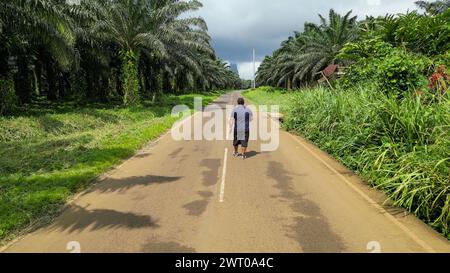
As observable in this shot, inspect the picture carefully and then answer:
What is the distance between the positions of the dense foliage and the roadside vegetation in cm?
1064

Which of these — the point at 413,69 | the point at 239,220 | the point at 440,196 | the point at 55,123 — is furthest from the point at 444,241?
the point at 55,123

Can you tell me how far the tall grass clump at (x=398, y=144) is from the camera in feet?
22.5

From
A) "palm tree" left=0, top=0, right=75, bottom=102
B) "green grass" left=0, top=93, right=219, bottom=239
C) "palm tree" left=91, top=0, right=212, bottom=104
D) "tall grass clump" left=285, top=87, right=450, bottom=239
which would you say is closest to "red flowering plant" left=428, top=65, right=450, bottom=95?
"tall grass clump" left=285, top=87, right=450, bottom=239

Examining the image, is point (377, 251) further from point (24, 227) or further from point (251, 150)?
point (251, 150)

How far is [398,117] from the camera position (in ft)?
30.2

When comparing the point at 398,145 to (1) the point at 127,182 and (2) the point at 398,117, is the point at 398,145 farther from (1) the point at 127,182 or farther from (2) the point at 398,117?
(1) the point at 127,182

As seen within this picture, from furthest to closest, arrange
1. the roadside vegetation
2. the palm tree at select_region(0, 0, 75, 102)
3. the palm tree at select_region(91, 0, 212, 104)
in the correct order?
1. the palm tree at select_region(91, 0, 212, 104)
2. the palm tree at select_region(0, 0, 75, 102)
3. the roadside vegetation

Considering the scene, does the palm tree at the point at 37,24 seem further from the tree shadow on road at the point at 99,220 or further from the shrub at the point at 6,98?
the tree shadow on road at the point at 99,220

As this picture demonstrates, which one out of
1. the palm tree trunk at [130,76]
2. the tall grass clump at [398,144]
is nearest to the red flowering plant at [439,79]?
the tall grass clump at [398,144]

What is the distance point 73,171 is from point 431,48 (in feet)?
49.7

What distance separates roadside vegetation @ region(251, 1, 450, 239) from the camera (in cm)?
705

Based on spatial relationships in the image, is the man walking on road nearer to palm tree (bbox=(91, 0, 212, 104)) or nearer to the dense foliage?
the dense foliage

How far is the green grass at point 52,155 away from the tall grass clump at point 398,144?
644 cm
